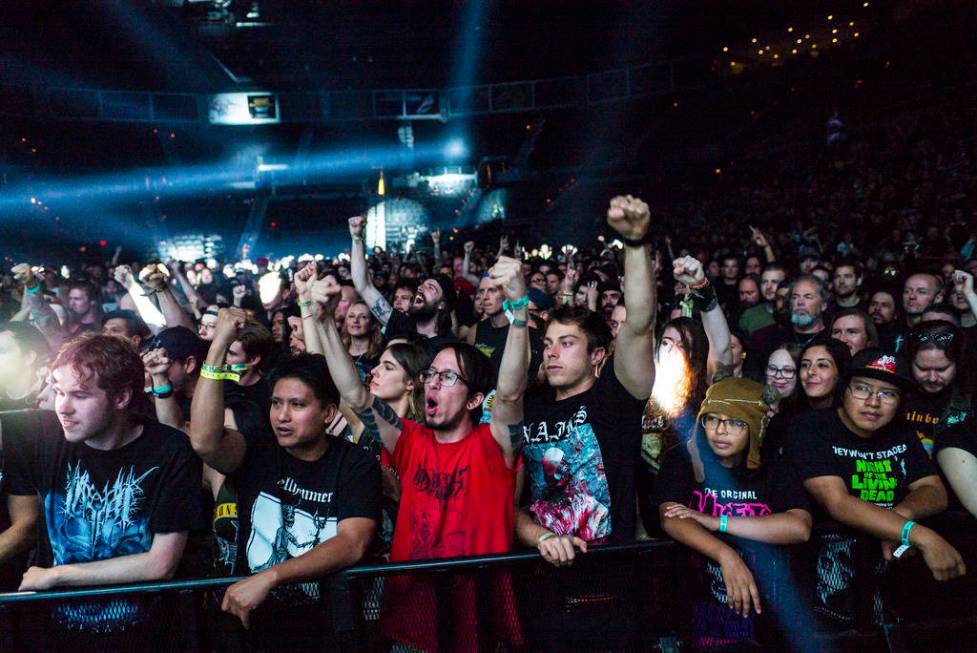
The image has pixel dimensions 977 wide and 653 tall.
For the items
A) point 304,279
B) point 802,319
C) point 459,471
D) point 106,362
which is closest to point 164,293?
point 304,279

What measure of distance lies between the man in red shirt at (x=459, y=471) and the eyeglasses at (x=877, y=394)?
1.48 m

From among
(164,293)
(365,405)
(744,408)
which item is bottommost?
(744,408)

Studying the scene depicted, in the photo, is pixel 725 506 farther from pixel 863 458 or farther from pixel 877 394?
pixel 877 394

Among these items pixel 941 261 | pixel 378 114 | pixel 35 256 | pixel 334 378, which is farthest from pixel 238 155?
pixel 334 378

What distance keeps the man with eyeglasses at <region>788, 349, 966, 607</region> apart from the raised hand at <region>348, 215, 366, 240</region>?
316 cm

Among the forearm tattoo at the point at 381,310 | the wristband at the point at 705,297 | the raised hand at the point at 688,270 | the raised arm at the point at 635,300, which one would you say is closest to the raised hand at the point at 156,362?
the raised arm at the point at 635,300

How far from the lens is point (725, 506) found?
117 inches

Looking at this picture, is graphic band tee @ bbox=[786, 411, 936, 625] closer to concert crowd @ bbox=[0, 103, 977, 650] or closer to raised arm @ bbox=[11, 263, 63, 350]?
concert crowd @ bbox=[0, 103, 977, 650]

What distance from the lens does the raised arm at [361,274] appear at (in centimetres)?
531

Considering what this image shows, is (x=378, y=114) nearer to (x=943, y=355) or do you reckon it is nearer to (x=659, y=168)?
(x=659, y=168)

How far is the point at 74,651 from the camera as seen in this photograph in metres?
2.47

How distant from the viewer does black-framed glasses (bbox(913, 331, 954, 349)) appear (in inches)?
162

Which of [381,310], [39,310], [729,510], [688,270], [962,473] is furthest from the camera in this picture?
[39,310]

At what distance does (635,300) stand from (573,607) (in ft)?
3.77
